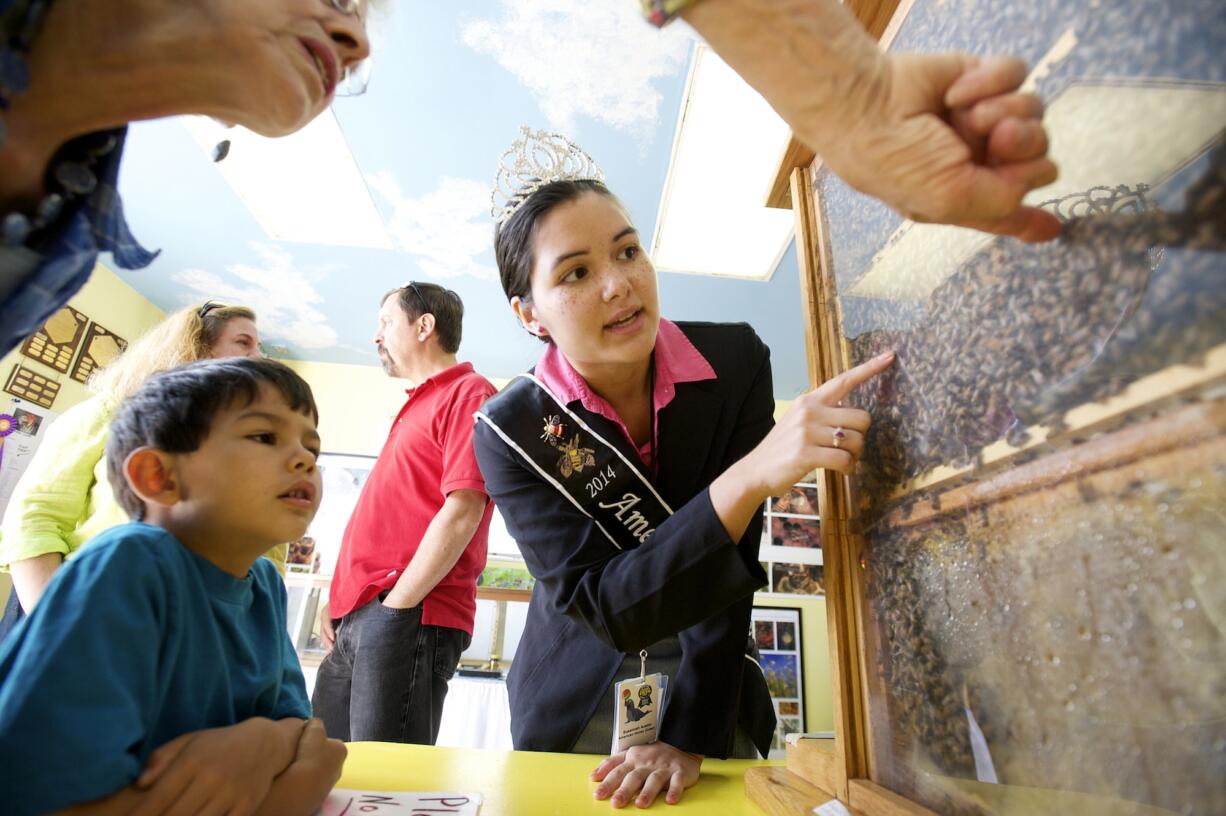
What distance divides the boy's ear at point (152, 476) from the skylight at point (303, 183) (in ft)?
8.18

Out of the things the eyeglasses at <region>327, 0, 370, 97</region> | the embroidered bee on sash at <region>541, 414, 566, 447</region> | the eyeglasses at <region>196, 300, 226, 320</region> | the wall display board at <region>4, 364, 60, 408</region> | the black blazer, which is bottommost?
the black blazer

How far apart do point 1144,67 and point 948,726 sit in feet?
2.07

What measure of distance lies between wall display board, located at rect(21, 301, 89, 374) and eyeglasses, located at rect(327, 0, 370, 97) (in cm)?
408

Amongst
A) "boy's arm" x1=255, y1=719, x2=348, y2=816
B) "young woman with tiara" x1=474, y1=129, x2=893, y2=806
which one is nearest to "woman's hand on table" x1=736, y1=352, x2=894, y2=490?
"young woman with tiara" x1=474, y1=129, x2=893, y2=806

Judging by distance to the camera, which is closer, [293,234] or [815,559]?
[293,234]

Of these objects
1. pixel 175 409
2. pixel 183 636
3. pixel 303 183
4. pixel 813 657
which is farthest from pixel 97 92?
pixel 813 657

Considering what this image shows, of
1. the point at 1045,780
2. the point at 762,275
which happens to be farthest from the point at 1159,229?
the point at 762,275

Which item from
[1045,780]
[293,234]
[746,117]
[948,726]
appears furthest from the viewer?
[293,234]

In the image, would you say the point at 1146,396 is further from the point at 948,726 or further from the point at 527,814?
the point at 527,814

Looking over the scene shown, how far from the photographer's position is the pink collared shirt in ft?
4.19

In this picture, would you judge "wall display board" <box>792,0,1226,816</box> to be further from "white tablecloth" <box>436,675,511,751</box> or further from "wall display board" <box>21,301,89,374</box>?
"wall display board" <box>21,301,89,374</box>

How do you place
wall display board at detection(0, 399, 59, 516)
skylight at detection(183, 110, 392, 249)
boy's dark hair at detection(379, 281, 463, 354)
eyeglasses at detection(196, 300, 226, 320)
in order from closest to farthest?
1. eyeglasses at detection(196, 300, 226, 320)
2. boy's dark hair at detection(379, 281, 463, 354)
3. skylight at detection(183, 110, 392, 249)
4. wall display board at detection(0, 399, 59, 516)

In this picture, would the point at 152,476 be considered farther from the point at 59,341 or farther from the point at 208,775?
the point at 59,341

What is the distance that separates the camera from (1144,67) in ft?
1.61
